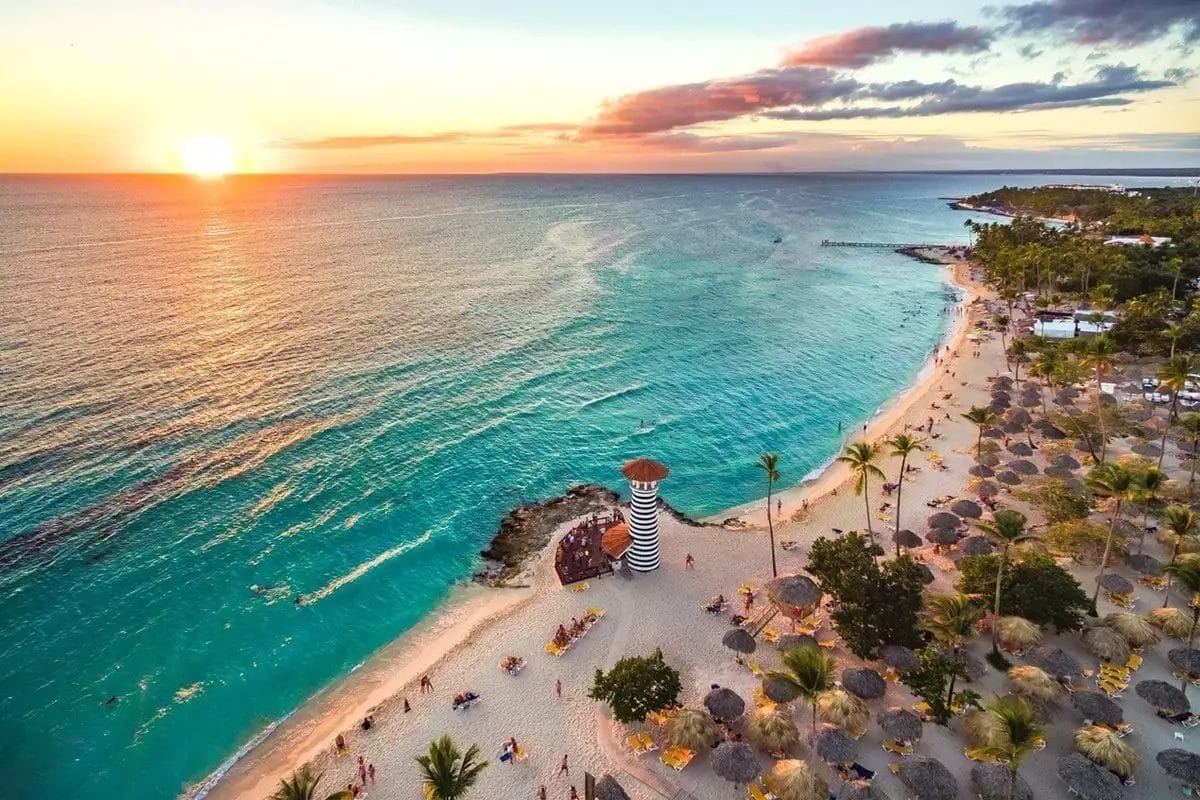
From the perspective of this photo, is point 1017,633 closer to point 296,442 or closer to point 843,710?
point 843,710

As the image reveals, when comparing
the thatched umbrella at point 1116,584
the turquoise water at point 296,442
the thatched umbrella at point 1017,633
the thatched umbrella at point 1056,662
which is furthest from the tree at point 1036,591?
the turquoise water at point 296,442

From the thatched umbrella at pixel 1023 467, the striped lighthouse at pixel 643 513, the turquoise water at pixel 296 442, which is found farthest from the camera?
the thatched umbrella at pixel 1023 467

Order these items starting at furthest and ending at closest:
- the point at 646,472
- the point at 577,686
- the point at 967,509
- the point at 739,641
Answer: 1. the point at 967,509
2. the point at 646,472
3. the point at 739,641
4. the point at 577,686

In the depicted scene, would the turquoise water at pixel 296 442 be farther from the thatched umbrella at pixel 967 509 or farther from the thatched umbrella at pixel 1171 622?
the thatched umbrella at pixel 1171 622

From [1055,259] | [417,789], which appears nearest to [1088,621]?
[417,789]

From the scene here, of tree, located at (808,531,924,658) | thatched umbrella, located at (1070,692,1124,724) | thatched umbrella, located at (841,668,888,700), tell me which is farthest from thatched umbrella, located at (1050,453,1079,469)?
thatched umbrella, located at (841,668,888,700)

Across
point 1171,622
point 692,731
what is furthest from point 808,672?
point 1171,622
